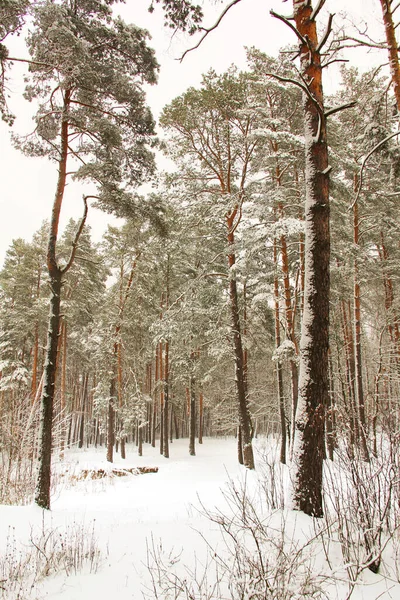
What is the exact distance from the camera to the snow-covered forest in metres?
2.88

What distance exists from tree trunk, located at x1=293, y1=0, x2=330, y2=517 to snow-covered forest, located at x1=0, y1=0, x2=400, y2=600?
0.02 m

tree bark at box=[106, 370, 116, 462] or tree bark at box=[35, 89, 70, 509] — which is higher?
tree bark at box=[35, 89, 70, 509]

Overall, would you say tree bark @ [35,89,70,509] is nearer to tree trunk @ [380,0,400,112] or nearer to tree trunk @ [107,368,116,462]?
tree trunk @ [380,0,400,112]

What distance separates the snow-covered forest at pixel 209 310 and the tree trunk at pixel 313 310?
0.08 feet

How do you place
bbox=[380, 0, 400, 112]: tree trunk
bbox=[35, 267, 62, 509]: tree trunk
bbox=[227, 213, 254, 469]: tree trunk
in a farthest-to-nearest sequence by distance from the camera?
bbox=[227, 213, 254, 469]: tree trunk
bbox=[35, 267, 62, 509]: tree trunk
bbox=[380, 0, 400, 112]: tree trunk

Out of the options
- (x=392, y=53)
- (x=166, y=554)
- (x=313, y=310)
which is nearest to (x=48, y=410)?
(x=166, y=554)

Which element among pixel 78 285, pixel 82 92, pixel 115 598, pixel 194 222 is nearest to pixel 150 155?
pixel 82 92

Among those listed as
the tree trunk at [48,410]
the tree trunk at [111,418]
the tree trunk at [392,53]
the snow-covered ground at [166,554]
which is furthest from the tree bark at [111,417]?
the tree trunk at [392,53]

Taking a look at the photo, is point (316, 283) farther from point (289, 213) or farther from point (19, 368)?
point (19, 368)

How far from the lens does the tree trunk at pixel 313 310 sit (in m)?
3.60

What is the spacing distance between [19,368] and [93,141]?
14.9 meters

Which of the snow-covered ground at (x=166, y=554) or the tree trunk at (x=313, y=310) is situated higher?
the tree trunk at (x=313, y=310)

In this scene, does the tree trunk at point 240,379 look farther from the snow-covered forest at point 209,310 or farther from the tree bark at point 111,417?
the tree bark at point 111,417

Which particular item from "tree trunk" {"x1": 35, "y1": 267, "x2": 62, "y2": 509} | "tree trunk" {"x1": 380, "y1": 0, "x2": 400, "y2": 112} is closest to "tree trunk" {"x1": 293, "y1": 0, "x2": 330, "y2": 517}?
"tree trunk" {"x1": 380, "y1": 0, "x2": 400, "y2": 112}
